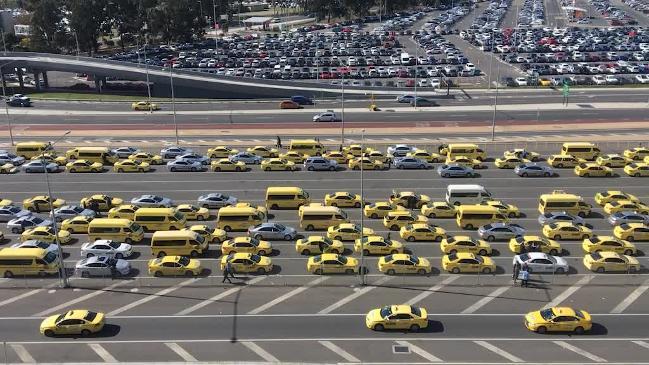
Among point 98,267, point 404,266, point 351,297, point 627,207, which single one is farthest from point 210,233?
point 627,207

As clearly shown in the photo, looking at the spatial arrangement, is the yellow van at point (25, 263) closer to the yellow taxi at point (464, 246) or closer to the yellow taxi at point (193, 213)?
the yellow taxi at point (193, 213)

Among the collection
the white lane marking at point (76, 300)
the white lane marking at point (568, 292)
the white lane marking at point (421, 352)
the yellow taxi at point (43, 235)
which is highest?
the yellow taxi at point (43, 235)

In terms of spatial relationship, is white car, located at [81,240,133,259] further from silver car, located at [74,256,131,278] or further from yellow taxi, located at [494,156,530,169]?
yellow taxi, located at [494,156,530,169]

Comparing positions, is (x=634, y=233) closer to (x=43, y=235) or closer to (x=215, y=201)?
(x=215, y=201)

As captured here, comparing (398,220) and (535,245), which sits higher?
(398,220)

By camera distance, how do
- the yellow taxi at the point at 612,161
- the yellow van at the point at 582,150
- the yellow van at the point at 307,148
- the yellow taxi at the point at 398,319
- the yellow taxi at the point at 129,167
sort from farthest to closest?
the yellow van at the point at 307,148 < the yellow van at the point at 582,150 < the yellow taxi at the point at 129,167 < the yellow taxi at the point at 612,161 < the yellow taxi at the point at 398,319

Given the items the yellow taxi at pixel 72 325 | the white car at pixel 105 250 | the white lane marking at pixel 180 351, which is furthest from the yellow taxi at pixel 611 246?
the white car at pixel 105 250
